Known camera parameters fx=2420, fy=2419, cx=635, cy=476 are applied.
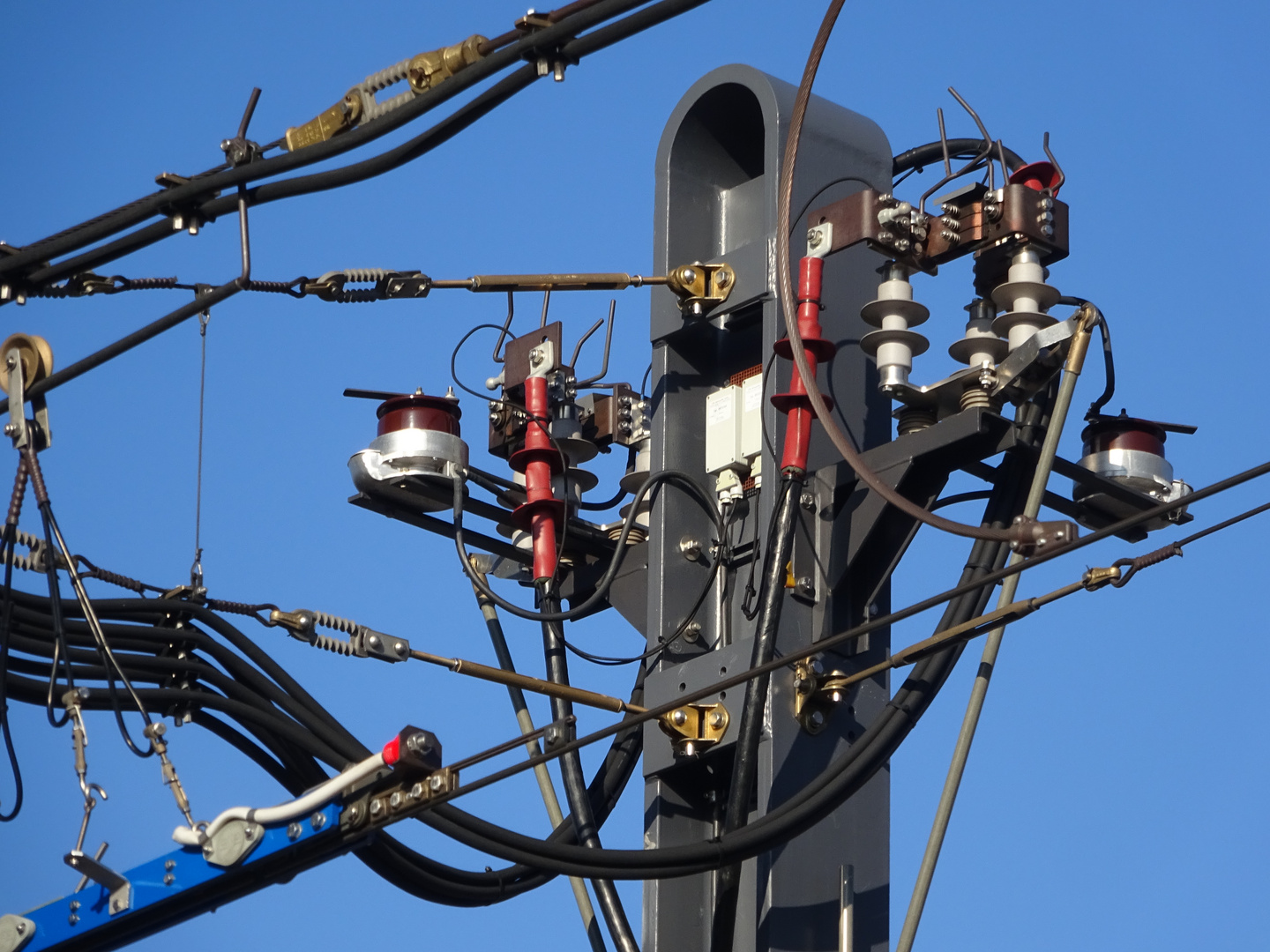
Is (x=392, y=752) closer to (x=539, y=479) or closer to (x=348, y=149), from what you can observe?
(x=348, y=149)

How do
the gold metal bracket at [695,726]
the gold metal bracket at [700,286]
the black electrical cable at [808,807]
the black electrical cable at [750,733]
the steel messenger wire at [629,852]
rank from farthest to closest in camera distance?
the gold metal bracket at [700,286] < the gold metal bracket at [695,726] < the black electrical cable at [750,733] < the black electrical cable at [808,807] < the steel messenger wire at [629,852]

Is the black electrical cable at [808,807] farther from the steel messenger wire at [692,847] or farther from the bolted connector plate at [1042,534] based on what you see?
the bolted connector plate at [1042,534]

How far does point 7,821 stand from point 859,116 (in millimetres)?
4101

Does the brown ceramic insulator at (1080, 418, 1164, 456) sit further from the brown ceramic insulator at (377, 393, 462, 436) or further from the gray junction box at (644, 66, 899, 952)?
the brown ceramic insulator at (377, 393, 462, 436)

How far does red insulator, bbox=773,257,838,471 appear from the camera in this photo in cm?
807

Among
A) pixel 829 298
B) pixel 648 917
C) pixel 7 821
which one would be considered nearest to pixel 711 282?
pixel 829 298

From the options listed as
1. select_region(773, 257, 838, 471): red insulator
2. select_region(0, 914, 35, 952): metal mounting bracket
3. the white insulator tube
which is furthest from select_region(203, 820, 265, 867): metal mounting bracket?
select_region(773, 257, 838, 471): red insulator

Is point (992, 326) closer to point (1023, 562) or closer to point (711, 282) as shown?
point (711, 282)

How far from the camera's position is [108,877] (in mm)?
6887

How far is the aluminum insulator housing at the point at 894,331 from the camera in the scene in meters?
8.23

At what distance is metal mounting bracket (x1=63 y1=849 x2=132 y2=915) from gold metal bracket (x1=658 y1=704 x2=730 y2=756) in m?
1.99

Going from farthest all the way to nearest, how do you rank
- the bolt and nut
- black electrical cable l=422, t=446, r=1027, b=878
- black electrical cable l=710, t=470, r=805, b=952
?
the bolt and nut → black electrical cable l=710, t=470, r=805, b=952 → black electrical cable l=422, t=446, r=1027, b=878

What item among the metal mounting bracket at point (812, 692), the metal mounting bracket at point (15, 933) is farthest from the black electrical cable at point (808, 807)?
the metal mounting bracket at point (15, 933)

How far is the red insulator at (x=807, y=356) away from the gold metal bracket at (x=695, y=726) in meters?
0.86
